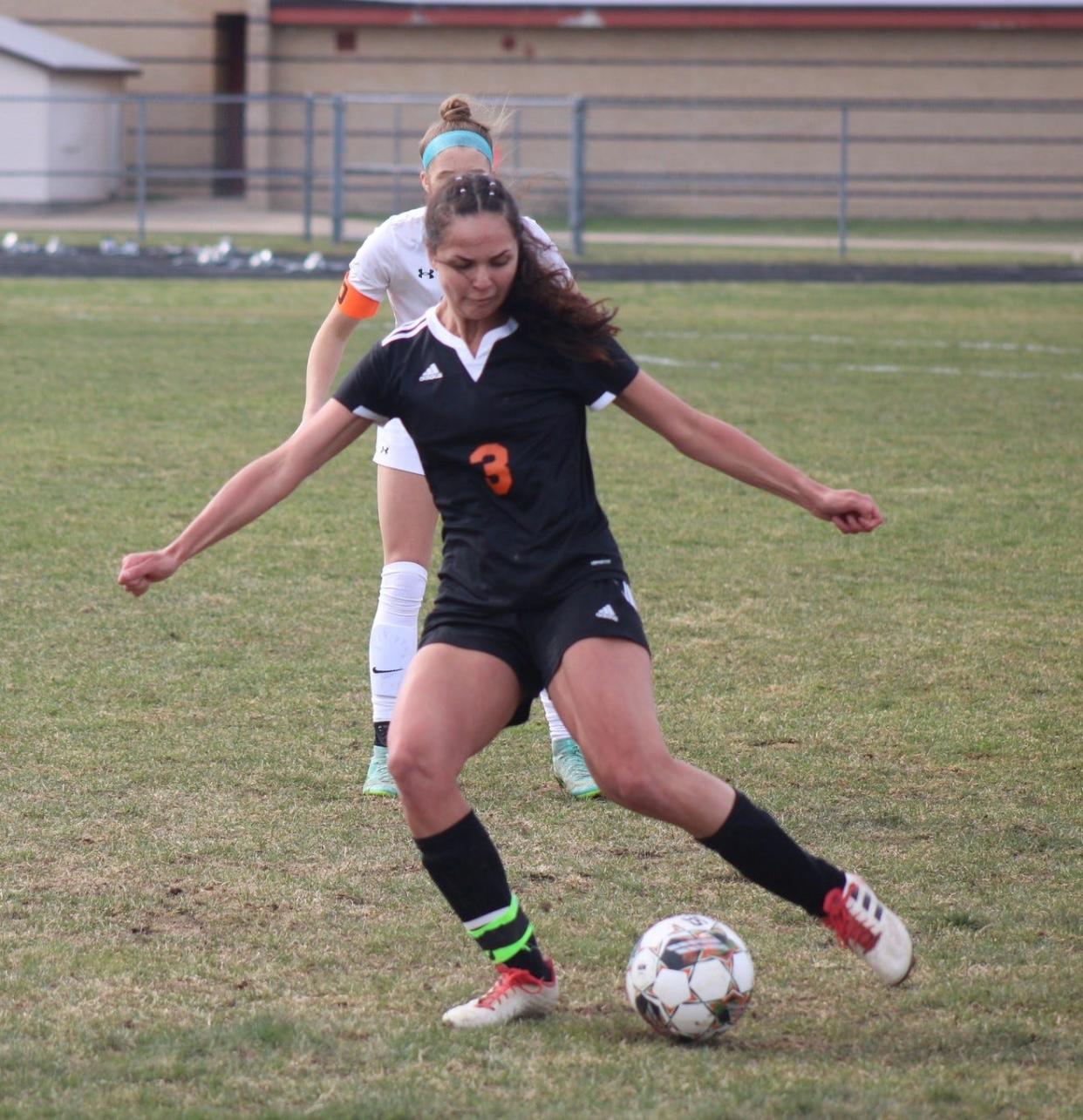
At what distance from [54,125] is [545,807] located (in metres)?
26.0

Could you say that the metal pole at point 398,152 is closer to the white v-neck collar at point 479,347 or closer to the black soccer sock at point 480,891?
the white v-neck collar at point 479,347

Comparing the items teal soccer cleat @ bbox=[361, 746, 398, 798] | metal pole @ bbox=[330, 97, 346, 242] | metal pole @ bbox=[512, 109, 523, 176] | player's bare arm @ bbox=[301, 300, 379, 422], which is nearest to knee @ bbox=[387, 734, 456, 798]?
teal soccer cleat @ bbox=[361, 746, 398, 798]

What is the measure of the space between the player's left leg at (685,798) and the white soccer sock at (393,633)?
1632mm

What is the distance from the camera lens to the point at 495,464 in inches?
148

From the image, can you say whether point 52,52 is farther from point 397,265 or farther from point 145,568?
point 145,568

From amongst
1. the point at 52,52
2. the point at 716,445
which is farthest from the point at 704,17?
the point at 716,445

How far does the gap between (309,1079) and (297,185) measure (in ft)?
97.5

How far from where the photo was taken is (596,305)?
12.4 feet

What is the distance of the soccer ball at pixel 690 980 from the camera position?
3.54m

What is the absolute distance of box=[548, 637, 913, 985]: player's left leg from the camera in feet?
11.7

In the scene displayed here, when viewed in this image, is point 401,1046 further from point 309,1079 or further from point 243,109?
point 243,109

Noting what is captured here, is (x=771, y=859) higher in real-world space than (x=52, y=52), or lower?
lower

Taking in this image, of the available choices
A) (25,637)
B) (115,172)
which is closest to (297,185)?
(115,172)

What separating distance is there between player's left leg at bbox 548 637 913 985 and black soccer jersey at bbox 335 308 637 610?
0.23 metres
